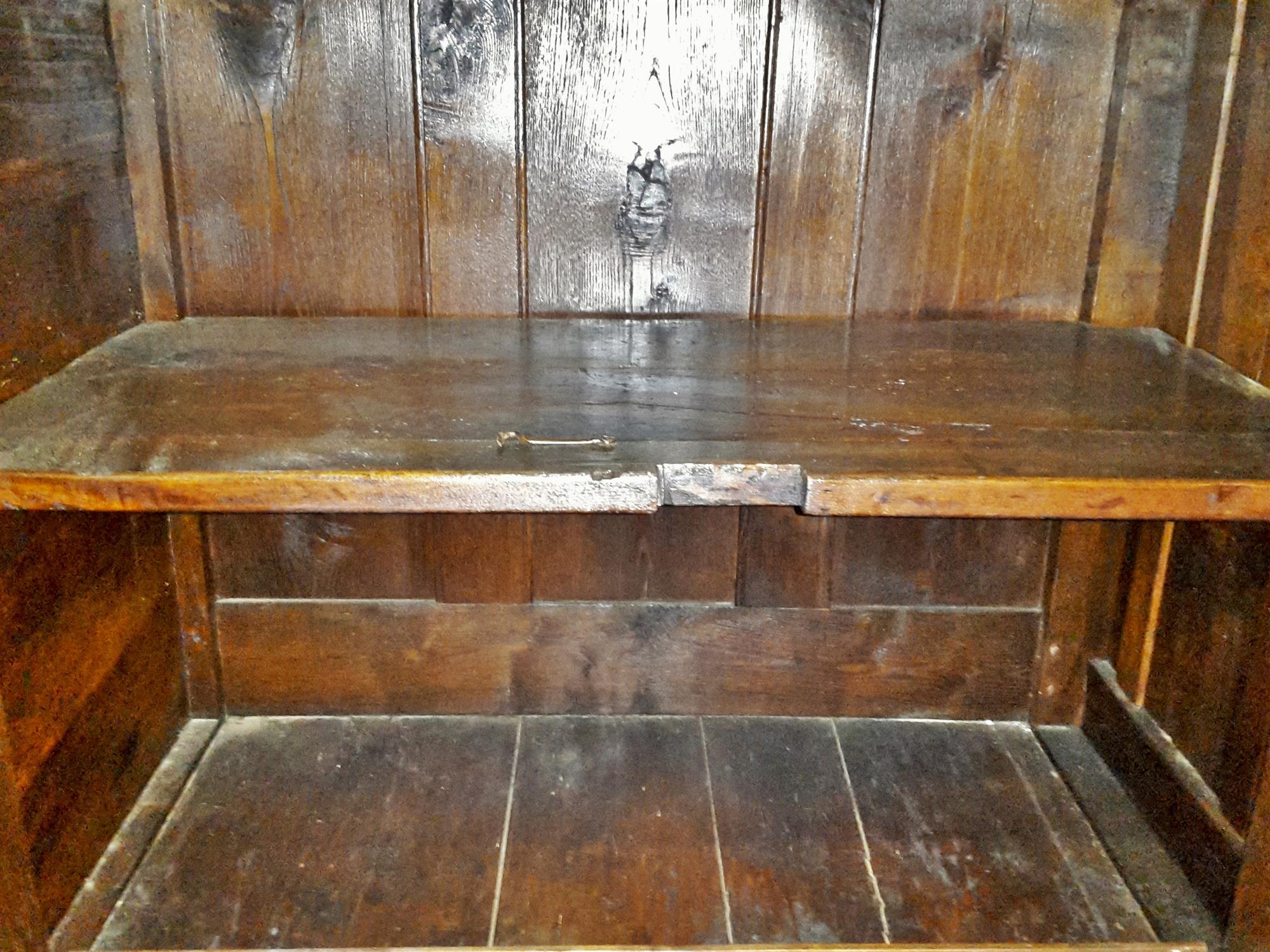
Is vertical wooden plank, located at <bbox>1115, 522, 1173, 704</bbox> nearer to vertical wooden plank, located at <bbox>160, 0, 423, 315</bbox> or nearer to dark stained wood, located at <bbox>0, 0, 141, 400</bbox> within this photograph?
vertical wooden plank, located at <bbox>160, 0, 423, 315</bbox>

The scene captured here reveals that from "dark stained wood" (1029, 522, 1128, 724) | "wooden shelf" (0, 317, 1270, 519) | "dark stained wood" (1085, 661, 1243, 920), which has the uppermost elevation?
"wooden shelf" (0, 317, 1270, 519)

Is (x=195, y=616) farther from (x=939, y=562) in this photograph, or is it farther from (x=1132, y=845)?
(x=1132, y=845)

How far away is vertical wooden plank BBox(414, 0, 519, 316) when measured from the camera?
44.1 inches

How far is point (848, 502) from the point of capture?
0.80 metres

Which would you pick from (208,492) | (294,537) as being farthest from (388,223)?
(208,492)

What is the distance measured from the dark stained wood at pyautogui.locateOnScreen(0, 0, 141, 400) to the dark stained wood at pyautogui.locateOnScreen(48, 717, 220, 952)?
1.49 ft

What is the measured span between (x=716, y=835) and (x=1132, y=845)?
0.41 m

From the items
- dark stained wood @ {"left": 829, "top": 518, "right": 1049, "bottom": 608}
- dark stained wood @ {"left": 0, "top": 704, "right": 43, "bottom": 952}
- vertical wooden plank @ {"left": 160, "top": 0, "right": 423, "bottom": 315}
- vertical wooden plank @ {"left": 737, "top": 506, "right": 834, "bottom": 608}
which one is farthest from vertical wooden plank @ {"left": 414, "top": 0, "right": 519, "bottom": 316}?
dark stained wood @ {"left": 0, "top": 704, "right": 43, "bottom": 952}

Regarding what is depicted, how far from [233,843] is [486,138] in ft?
2.36

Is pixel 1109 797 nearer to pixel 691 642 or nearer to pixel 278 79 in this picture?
pixel 691 642

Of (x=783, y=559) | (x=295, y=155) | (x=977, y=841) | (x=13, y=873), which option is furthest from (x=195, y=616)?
(x=977, y=841)

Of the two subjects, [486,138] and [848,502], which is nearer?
[848,502]

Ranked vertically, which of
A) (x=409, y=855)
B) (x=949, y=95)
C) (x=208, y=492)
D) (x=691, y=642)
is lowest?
(x=409, y=855)

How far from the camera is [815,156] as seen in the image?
1.17 metres
